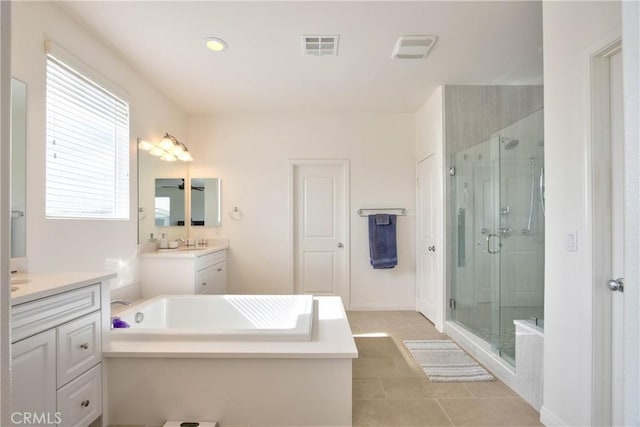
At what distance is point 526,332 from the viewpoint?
78.7 inches

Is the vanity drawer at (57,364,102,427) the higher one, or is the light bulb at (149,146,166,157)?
the light bulb at (149,146,166,157)

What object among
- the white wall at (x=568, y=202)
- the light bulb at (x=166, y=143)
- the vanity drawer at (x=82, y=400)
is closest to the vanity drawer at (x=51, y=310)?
the vanity drawer at (x=82, y=400)

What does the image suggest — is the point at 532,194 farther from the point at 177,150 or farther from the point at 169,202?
the point at 169,202

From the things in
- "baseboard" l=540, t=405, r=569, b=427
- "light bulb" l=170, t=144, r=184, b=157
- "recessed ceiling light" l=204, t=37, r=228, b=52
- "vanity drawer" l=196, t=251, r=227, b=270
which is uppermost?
"recessed ceiling light" l=204, t=37, r=228, b=52

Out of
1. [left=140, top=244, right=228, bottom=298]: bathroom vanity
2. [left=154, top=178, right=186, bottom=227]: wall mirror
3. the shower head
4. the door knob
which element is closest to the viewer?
the door knob

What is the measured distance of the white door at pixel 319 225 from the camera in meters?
4.02

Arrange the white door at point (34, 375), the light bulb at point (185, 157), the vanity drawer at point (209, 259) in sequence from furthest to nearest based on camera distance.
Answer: the light bulb at point (185, 157)
the vanity drawer at point (209, 259)
the white door at point (34, 375)

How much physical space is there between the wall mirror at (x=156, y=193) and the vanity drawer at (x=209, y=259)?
540mm

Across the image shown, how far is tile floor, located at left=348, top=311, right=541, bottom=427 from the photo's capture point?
1813 mm

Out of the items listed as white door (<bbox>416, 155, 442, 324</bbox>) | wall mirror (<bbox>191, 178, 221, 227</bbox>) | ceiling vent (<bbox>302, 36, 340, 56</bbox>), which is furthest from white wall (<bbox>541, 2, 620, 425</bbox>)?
wall mirror (<bbox>191, 178, 221, 227</bbox>)

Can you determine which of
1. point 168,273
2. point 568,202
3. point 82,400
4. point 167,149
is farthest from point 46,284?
point 568,202

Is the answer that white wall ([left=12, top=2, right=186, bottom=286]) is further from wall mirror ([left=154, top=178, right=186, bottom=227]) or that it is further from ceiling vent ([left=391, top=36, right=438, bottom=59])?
ceiling vent ([left=391, top=36, right=438, bottom=59])

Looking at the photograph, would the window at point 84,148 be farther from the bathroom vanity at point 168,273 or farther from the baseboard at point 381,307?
the baseboard at point 381,307

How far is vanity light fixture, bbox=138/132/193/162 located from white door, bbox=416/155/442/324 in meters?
2.75
